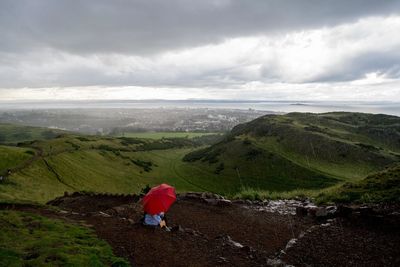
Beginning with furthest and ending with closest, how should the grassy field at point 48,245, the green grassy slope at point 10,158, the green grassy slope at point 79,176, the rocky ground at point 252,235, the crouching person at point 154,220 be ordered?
the green grassy slope at point 10,158, the green grassy slope at point 79,176, the crouching person at point 154,220, the rocky ground at point 252,235, the grassy field at point 48,245

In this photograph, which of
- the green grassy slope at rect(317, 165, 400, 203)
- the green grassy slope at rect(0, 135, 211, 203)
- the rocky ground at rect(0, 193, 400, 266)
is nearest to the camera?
the rocky ground at rect(0, 193, 400, 266)

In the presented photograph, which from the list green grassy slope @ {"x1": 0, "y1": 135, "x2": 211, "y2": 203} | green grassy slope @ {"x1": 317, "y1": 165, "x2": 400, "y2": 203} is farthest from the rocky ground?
green grassy slope @ {"x1": 0, "y1": 135, "x2": 211, "y2": 203}

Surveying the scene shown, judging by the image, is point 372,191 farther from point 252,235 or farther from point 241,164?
point 241,164

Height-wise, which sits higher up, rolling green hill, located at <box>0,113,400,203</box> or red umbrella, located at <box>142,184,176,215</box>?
red umbrella, located at <box>142,184,176,215</box>

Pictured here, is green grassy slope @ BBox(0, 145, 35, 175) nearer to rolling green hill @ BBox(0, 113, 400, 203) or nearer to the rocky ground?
rolling green hill @ BBox(0, 113, 400, 203)

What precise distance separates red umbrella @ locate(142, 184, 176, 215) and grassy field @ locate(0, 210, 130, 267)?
9.85 ft

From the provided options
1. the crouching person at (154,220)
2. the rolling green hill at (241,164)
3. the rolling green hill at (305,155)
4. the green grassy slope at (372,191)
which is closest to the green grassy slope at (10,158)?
the rolling green hill at (241,164)

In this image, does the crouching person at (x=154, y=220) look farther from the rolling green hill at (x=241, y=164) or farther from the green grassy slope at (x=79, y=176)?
the rolling green hill at (x=241, y=164)

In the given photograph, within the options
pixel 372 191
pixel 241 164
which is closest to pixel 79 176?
pixel 241 164

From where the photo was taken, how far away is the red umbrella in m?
17.8

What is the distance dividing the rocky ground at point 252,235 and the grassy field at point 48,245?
0.92 m

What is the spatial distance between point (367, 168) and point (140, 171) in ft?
226

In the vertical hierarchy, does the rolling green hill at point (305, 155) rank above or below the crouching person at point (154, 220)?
below

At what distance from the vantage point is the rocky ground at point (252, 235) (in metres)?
14.9
